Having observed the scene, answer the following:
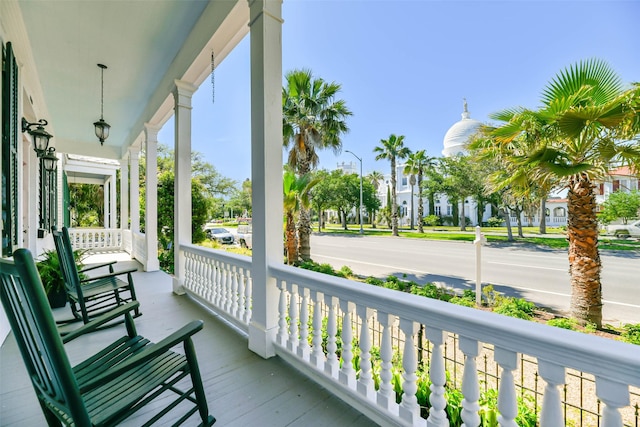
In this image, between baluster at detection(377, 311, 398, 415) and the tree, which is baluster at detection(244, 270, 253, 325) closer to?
baluster at detection(377, 311, 398, 415)

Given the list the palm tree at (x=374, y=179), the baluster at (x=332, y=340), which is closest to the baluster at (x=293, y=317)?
the baluster at (x=332, y=340)

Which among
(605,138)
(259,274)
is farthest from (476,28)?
(259,274)

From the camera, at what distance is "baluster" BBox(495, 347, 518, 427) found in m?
1.00

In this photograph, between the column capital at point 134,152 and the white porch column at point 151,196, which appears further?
the column capital at point 134,152

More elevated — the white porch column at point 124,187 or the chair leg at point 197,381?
the white porch column at point 124,187

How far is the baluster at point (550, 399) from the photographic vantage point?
2.94ft

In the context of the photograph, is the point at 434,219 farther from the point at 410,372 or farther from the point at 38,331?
the point at 38,331

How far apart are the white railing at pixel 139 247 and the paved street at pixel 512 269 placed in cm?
523

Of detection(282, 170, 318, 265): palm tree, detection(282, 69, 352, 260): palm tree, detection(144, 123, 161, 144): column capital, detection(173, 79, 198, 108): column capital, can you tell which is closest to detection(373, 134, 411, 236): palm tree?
detection(282, 69, 352, 260): palm tree

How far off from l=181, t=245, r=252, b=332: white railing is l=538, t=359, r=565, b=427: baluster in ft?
6.93

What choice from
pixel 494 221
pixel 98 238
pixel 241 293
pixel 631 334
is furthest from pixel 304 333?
pixel 494 221

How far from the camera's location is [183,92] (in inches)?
148

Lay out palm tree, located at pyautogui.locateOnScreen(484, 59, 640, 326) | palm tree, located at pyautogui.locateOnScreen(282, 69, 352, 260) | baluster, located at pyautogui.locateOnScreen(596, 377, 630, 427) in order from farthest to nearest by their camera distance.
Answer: palm tree, located at pyautogui.locateOnScreen(282, 69, 352, 260) < palm tree, located at pyautogui.locateOnScreen(484, 59, 640, 326) < baluster, located at pyautogui.locateOnScreen(596, 377, 630, 427)

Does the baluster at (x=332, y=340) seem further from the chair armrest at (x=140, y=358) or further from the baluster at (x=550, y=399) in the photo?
the baluster at (x=550, y=399)
